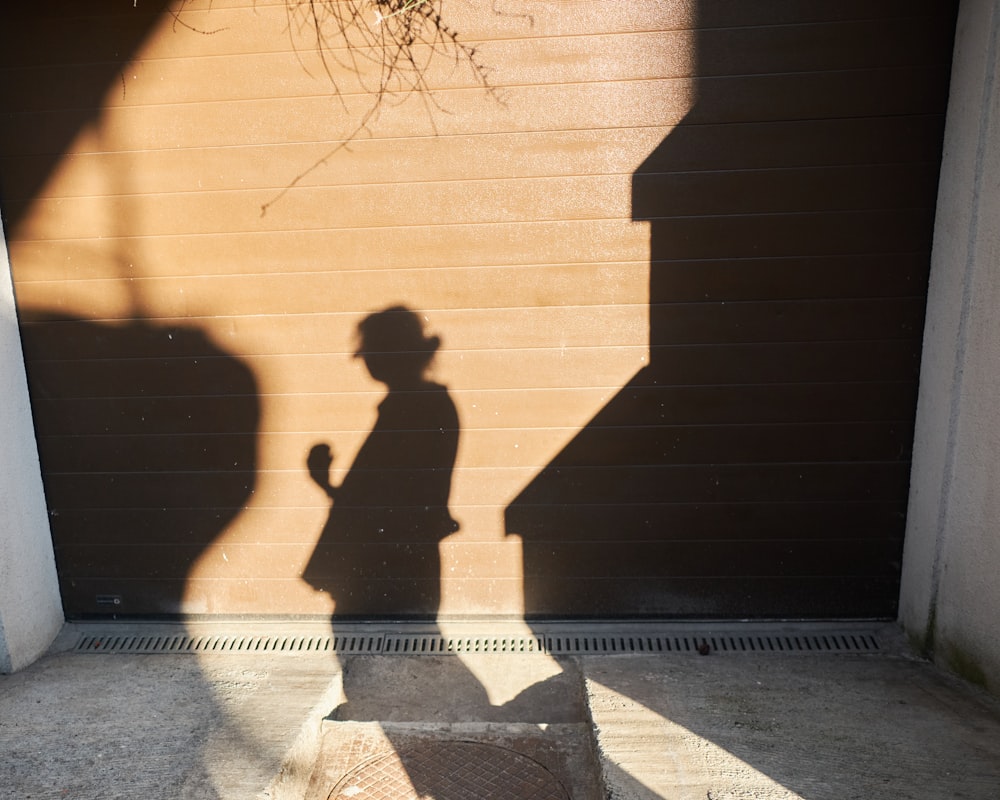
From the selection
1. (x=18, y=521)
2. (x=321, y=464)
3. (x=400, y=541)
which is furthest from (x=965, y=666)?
(x=18, y=521)

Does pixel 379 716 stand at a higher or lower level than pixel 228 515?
lower

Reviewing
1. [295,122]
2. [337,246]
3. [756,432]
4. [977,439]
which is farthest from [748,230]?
[295,122]

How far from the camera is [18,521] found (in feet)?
14.1

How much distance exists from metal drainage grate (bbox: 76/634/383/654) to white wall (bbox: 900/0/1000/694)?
2.99 meters

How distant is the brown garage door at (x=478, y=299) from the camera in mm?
3922

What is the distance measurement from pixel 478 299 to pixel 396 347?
20.0 inches

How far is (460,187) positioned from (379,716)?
2.69m

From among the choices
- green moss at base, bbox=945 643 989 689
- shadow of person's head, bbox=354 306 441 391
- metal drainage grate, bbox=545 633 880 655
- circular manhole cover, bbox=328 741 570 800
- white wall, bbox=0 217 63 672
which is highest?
shadow of person's head, bbox=354 306 441 391

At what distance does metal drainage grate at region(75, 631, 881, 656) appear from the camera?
170 inches

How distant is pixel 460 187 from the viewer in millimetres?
4070

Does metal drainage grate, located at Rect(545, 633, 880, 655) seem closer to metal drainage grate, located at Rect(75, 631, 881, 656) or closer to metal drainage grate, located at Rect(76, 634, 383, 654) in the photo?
metal drainage grate, located at Rect(75, 631, 881, 656)

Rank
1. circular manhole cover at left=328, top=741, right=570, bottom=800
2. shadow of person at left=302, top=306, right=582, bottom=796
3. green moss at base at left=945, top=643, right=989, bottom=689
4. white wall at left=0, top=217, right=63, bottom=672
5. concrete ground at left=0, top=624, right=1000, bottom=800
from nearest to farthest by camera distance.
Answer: concrete ground at left=0, top=624, right=1000, bottom=800, circular manhole cover at left=328, top=741, right=570, bottom=800, green moss at base at left=945, top=643, right=989, bottom=689, shadow of person at left=302, top=306, right=582, bottom=796, white wall at left=0, top=217, right=63, bottom=672

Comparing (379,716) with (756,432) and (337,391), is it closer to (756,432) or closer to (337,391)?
(337,391)

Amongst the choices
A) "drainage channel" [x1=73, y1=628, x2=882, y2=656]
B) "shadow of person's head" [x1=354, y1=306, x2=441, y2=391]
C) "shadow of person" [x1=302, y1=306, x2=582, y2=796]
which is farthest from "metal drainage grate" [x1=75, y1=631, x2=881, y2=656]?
"shadow of person's head" [x1=354, y1=306, x2=441, y2=391]
